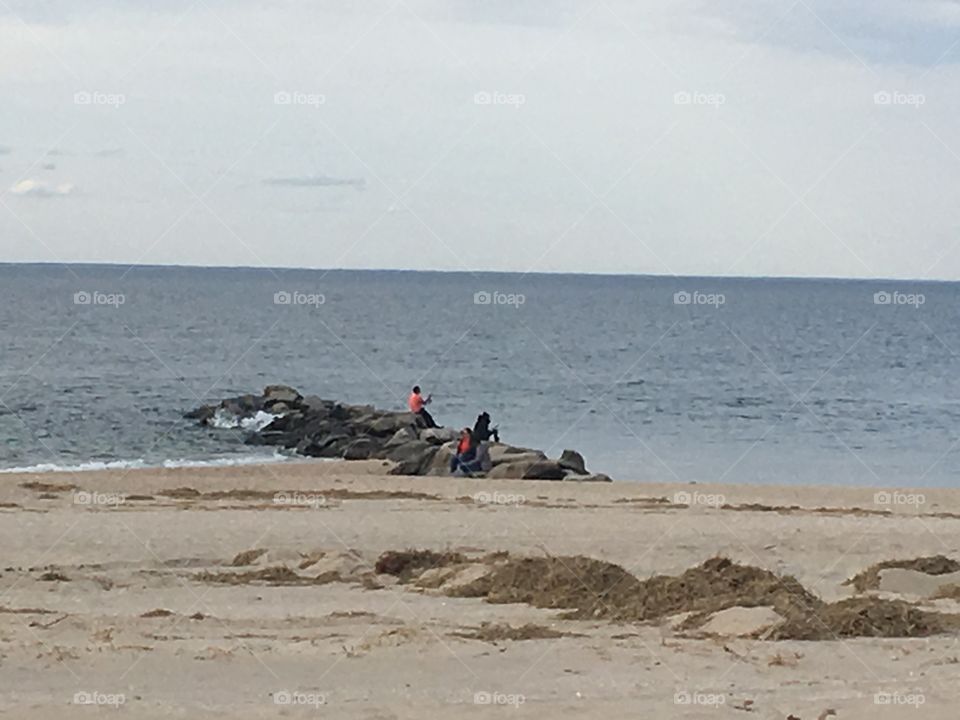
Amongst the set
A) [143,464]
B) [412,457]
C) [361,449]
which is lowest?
[412,457]

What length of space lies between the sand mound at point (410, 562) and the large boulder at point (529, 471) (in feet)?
34.9

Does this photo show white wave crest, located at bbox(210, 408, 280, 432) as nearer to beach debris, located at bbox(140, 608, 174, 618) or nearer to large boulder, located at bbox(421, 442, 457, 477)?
large boulder, located at bbox(421, 442, 457, 477)

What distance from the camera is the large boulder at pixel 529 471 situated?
1056 inches

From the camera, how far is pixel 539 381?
200 feet

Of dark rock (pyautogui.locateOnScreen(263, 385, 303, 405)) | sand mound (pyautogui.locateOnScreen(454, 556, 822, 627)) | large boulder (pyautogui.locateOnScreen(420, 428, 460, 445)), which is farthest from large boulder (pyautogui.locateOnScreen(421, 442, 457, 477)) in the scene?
dark rock (pyautogui.locateOnScreen(263, 385, 303, 405))

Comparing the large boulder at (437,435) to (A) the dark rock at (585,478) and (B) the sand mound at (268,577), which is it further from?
(B) the sand mound at (268,577)

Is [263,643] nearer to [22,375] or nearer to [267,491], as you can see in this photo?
[267,491]

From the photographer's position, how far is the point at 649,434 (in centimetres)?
4291

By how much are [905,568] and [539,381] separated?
148 feet

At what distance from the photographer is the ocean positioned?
124ft

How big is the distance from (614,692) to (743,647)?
71.0 inches

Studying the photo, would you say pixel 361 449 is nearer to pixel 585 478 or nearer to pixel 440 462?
pixel 440 462

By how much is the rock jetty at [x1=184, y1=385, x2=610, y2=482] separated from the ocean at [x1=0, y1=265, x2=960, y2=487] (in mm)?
1216

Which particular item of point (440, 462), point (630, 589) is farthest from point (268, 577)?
point (440, 462)
